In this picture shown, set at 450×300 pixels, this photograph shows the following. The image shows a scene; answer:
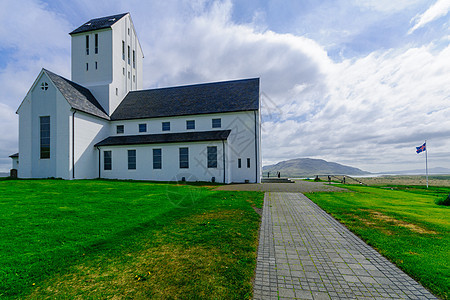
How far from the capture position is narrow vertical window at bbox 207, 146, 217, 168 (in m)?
23.8

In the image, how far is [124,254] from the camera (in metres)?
4.67

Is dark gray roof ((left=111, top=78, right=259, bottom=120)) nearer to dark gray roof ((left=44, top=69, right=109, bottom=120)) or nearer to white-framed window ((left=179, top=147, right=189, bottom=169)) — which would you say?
dark gray roof ((left=44, top=69, right=109, bottom=120))

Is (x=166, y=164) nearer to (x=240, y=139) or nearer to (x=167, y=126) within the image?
(x=167, y=126)

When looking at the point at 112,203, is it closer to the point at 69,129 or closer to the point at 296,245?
the point at 296,245

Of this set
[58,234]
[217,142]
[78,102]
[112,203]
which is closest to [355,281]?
[58,234]

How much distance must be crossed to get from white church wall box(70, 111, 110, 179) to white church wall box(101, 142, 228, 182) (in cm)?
112

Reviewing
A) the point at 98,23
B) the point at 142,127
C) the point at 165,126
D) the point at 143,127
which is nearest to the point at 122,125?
the point at 142,127

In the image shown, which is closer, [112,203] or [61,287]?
[61,287]

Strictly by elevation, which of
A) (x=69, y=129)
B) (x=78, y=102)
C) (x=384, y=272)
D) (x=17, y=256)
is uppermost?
(x=78, y=102)

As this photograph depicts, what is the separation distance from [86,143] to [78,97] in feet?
18.6

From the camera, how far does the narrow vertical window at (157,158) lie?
25125mm

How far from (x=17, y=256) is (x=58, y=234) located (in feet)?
4.27

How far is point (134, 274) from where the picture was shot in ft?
12.7

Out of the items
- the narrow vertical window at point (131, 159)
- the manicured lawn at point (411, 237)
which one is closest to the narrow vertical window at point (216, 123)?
the narrow vertical window at point (131, 159)
